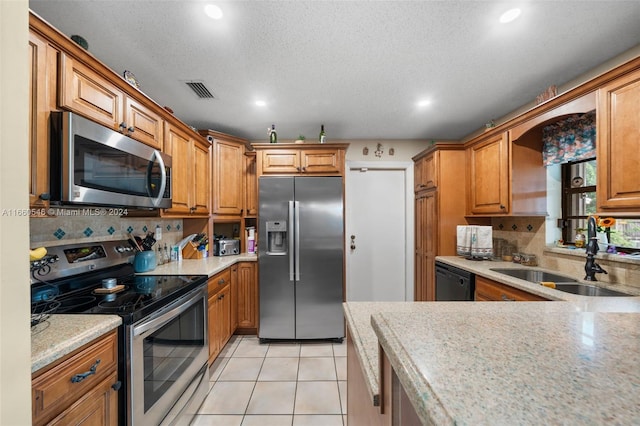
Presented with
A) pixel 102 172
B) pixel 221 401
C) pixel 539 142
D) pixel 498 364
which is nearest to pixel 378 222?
pixel 539 142

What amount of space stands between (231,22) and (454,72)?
1623mm

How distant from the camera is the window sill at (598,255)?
66.8 inches

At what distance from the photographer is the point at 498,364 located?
0.42 metres

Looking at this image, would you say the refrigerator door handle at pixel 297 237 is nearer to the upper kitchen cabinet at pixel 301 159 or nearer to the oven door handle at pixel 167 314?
the upper kitchen cabinet at pixel 301 159

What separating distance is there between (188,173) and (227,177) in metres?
0.64

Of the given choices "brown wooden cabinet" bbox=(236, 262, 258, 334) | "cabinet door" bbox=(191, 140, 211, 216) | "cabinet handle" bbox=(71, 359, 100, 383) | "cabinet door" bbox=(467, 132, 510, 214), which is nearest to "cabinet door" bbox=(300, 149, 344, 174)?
"cabinet door" bbox=(191, 140, 211, 216)

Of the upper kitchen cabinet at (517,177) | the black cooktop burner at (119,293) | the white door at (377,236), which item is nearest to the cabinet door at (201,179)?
the black cooktop burner at (119,293)

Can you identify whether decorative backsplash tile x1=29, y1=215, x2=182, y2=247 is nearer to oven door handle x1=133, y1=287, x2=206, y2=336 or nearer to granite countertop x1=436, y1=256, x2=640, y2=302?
oven door handle x1=133, y1=287, x2=206, y2=336

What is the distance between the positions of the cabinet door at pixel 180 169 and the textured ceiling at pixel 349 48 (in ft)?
1.35

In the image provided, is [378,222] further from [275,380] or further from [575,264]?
[275,380]

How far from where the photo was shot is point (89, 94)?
140 centimetres

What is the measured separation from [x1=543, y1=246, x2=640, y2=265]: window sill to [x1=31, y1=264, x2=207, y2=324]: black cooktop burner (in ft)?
9.57

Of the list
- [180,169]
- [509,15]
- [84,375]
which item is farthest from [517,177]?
[84,375]

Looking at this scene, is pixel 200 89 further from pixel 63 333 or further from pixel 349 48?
pixel 63 333
